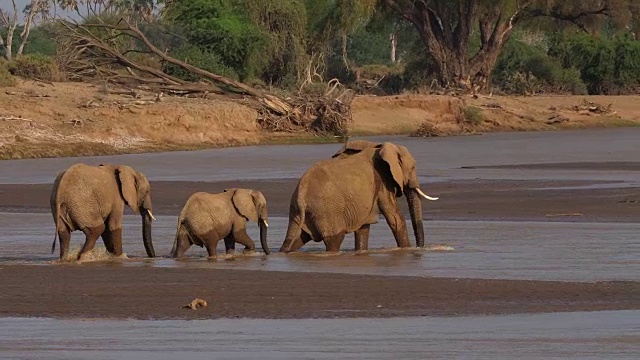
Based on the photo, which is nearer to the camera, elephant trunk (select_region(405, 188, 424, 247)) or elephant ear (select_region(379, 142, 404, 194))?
elephant ear (select_region(379, 142, 404, 194))

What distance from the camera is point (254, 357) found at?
8625 mm

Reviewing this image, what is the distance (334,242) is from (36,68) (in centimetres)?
2564

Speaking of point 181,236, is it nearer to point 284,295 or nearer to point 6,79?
point 284,295

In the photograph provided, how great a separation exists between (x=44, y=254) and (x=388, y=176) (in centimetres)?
366

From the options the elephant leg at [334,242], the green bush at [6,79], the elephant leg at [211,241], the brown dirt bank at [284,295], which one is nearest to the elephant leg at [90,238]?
the elephant leg at [211,241]

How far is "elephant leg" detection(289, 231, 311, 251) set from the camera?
48.5 ft

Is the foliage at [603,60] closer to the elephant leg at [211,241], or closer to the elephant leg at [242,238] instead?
the elephant leg at [242,238]

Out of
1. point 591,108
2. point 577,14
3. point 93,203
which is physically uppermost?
point 577,14

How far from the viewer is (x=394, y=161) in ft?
48.4

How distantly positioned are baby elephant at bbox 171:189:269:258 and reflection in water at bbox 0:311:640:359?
4293 millimetres

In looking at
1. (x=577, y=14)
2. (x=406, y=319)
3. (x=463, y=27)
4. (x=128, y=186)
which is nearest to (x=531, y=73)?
(x=577, y=14)

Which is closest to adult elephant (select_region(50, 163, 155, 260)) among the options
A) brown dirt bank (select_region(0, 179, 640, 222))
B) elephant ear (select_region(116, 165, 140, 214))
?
elephant ear (select_region(116, 165, 140, 214))

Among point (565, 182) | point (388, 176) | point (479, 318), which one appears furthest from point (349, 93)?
point (479, 318)

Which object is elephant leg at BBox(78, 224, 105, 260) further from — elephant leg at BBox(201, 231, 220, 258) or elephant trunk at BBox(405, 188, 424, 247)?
elephant trunk at BBox(405, 188, 424, 247)
